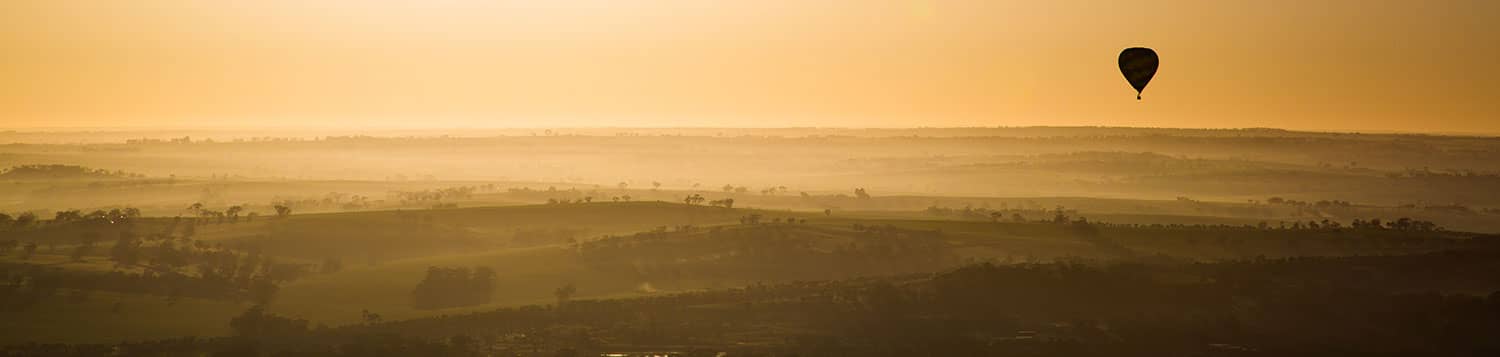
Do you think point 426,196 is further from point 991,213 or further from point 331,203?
point 991,213

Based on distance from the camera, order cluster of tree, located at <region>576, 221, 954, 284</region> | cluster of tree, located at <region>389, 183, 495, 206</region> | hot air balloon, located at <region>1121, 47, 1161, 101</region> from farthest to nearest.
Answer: cluster of tree, located at <region>389, 183, 495, 206</region>
hot air balloon, located at <region>1121, 47, 1161, 101</region>
cluster of tree, located at <region>576, 221, 954, 284</region>

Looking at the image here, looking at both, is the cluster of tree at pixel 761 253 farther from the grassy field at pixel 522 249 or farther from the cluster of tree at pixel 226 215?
the cluster of tree at pixel 226 215

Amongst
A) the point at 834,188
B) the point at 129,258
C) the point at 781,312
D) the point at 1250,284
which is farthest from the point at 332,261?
the point at 834,188

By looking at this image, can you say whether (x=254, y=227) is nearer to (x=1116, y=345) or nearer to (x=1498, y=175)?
(x=1116, y=345)

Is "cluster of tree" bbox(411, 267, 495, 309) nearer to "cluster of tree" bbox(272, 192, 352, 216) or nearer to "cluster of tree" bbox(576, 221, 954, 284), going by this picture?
"cluster of tree" bbox(576, 221, 954, 284)

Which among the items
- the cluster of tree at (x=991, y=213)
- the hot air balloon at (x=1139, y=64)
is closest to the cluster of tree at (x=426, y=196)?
the cluster of tree at (x=991, y=213)

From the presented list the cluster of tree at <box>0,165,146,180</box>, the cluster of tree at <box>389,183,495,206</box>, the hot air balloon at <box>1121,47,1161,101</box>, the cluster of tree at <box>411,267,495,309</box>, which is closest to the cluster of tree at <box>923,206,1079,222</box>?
the hot air balloon at <box>1121,47,1161,101</box>
